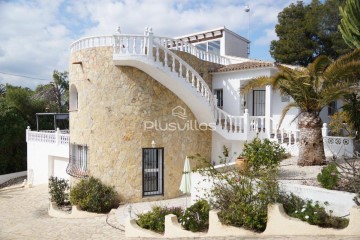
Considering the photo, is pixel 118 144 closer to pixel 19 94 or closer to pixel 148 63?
pixel 148 63

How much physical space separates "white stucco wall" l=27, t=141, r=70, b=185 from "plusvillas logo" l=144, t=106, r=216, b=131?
25.6 ft

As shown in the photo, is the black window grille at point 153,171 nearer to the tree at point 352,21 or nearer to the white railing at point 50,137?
the white railing at point 50,137

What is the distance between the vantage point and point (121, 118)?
13.7m

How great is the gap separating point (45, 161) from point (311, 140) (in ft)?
54.4

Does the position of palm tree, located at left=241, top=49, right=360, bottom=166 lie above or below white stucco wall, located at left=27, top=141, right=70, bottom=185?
above

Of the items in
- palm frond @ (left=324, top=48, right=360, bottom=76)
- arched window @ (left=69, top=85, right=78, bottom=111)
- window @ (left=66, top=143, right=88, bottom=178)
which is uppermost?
palm frond @ (left=324, top=48, right=360, bottom=76)

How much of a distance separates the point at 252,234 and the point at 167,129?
736 centimetres

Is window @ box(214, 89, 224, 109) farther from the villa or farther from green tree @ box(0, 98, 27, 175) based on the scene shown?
green tree @ box(0, 98, 27, 175)

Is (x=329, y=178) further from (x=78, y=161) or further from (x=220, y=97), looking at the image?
(x=78, y=161)

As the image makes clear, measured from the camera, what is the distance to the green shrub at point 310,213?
7.00 meters

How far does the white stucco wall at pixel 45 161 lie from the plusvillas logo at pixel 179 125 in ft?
25.6

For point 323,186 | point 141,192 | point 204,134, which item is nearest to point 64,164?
point 141,192

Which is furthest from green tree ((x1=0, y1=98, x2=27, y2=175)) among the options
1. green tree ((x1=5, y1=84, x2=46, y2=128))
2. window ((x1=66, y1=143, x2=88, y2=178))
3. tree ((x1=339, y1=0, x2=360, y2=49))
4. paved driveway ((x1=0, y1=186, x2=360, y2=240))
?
tree ((x1=339, y1=0, x2=360, y2=49))

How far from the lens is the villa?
44.2 ft
